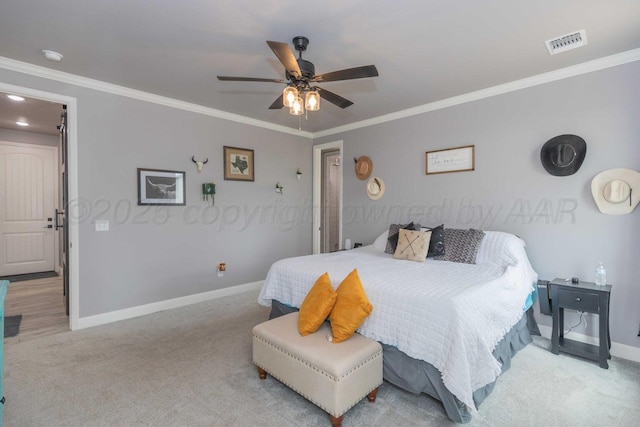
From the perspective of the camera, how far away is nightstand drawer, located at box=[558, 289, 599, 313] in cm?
260

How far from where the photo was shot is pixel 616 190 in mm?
2750

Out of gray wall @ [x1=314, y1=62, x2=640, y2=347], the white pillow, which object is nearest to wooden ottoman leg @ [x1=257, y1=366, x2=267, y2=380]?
the white pillow

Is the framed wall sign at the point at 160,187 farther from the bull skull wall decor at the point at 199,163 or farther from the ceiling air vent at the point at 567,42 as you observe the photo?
the ceiling air vent at the point at 567,42

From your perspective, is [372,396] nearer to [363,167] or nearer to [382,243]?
[382,243]

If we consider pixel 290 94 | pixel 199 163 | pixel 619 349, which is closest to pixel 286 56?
pixel 290 94

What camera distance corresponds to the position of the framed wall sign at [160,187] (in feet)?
12.4

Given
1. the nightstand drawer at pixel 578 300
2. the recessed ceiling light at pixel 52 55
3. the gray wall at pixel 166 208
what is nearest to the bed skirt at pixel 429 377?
the nightstand drawer at pixel 578 300

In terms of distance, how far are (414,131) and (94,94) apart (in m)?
3.86

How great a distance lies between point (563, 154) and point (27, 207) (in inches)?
323

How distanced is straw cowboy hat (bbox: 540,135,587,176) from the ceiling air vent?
32.8 inches

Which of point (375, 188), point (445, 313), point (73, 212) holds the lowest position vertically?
point (445, 313)

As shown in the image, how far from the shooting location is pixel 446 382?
1832mm

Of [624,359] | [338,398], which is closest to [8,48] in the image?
[338,398]

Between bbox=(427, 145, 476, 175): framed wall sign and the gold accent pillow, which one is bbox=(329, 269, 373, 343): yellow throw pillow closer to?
the gold accent pillow
